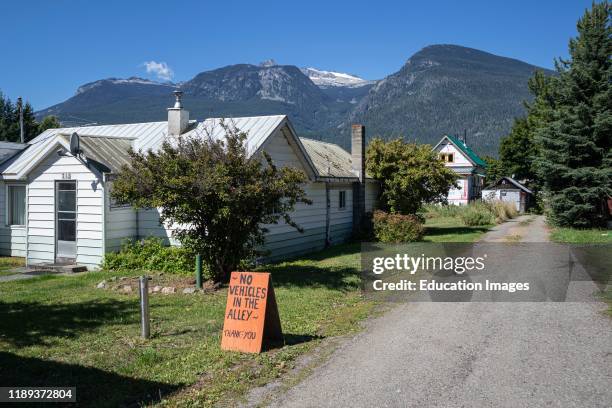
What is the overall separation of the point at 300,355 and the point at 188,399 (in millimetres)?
2048

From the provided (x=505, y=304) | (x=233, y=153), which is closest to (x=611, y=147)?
(x=505, y=304)

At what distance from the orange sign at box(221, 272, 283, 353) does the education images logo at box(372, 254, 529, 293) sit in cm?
582

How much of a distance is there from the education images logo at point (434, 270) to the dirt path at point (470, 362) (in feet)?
8.38

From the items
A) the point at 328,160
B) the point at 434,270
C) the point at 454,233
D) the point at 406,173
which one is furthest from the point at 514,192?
the point at 434,270

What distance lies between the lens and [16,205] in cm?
1898

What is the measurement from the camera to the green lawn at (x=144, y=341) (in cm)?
645

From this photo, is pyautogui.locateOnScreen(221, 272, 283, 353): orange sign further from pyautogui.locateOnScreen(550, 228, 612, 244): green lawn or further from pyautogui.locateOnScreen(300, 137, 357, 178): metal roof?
pyautogui.locateOnScreen(550, 228, 612, 244): green lawn

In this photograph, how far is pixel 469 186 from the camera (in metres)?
62.2

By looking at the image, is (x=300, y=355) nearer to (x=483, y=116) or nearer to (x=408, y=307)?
(x=408, y=307)

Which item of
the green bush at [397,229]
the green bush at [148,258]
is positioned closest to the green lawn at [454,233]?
the green bush at [397,229]

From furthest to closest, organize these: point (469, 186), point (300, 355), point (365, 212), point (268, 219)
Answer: point (469, 186)
point (365, 212)
point (268, 219)
point (300, 355)

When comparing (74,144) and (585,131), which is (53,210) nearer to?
(74,144)

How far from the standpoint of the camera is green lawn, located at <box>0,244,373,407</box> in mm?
6445

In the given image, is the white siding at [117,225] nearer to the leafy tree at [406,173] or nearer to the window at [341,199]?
the window at [341,199]
